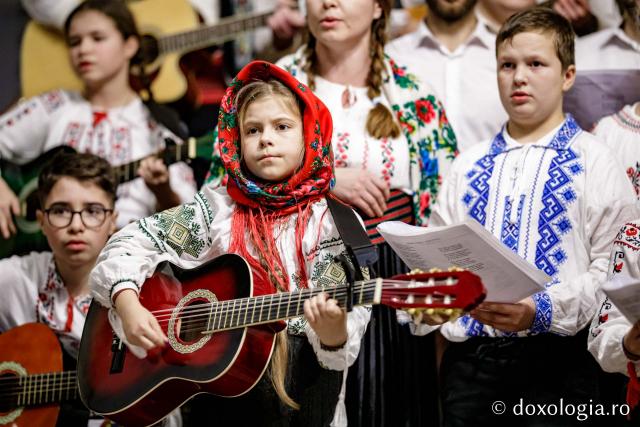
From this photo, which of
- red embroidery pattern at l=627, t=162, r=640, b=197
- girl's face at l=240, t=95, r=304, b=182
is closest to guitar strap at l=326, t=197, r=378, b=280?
girl's face at l=240, t=95, r=304, b=182

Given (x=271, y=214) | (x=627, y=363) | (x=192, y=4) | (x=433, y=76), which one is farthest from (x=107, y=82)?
(x=627, y=363)

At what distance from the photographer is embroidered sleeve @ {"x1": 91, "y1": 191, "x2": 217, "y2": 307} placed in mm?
2293

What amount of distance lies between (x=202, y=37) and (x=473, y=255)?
7.55 ft

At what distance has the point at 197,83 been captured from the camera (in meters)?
3.93

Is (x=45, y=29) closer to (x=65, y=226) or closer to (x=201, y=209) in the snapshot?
(x=65, y=226)

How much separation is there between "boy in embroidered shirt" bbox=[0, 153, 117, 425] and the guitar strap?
1.03 meters

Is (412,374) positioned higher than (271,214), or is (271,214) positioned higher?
(271,214)

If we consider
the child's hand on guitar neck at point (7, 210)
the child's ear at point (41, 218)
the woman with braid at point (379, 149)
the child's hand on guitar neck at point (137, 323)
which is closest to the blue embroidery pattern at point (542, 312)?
the woman with braid at point (379, 149)

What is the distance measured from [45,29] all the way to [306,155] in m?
2.24

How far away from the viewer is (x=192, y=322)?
2262 mm

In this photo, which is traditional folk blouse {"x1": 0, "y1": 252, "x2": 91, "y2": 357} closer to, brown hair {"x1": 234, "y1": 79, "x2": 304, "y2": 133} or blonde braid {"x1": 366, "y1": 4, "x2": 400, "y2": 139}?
brown hair {"x1": 234, "y1": 79, "x2": 304, "y2": 133}

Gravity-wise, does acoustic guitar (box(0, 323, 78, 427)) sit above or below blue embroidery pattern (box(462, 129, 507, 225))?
below

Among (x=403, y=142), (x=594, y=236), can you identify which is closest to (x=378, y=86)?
(x=403, y=142)

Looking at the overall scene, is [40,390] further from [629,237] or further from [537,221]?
[629,237]
